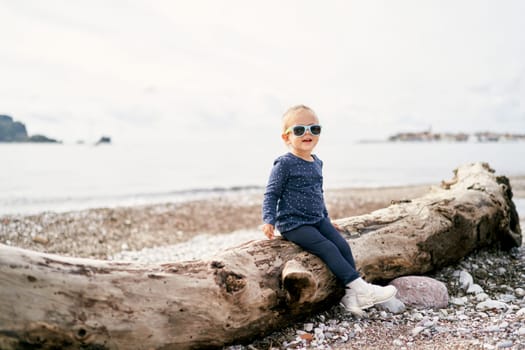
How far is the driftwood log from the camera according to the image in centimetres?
349

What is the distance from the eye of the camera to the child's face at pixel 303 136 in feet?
15.8

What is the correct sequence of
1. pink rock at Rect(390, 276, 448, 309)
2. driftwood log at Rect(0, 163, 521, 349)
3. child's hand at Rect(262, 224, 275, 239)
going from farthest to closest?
pink rock at Rect(390, 276, 448, 309) → child's hand at Rect(262, 224, 275, 239) → driftwood log at Rect(0, 163, 521, 349)

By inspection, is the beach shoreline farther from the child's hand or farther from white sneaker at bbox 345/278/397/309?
the child's hand

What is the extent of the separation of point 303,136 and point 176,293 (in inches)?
87.0

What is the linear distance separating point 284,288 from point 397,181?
84.9 ft

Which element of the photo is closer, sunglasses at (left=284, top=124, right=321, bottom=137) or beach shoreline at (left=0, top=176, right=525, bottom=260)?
sunglasses at (left=284, top=124, right=321, bottom=137)

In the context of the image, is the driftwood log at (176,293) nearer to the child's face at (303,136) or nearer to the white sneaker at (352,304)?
the white sneaker at (352,304)

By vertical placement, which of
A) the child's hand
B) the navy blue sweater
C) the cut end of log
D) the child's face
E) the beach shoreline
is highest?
the child's face

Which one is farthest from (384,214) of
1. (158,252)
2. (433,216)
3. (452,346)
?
(158,252)

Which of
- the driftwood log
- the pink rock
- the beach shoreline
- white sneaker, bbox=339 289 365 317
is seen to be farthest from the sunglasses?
the beach shoreline

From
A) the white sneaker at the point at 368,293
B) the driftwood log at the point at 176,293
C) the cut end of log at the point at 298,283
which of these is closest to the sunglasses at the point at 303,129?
the driftwood log at the point at 176,293

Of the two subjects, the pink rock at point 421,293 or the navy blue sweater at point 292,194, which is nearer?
the navy blue sweater at point 292,194

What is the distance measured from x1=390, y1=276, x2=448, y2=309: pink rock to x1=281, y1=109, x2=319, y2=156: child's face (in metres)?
2.32

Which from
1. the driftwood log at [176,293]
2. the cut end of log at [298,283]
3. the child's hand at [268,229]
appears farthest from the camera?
the child's hand at [268,229]
